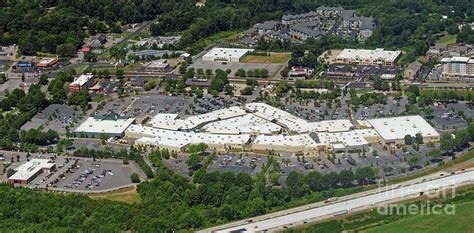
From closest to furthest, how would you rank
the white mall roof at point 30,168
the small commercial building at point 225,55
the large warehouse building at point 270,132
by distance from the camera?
the white mall roof at point 30,168
the large warehouse building at point 270,132
the small commercial building at point 225,55

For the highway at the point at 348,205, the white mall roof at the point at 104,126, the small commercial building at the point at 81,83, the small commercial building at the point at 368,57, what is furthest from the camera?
the small commercial building at the point at 368,57

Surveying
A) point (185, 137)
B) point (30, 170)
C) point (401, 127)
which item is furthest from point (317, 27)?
point (30, 170)

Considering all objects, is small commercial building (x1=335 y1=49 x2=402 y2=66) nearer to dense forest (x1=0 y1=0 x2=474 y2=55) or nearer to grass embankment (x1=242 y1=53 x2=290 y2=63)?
dense forest (x1=0 y1=0 x2=474 y2=55)

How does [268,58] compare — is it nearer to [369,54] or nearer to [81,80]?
[369,54]

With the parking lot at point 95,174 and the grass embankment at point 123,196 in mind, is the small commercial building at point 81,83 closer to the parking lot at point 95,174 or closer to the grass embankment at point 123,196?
the parking lot at point 95,174

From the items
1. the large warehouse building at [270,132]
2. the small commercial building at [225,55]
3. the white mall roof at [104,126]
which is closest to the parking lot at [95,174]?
the large warehouse building at [270,132]

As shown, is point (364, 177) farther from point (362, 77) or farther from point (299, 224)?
point (362, 77)
